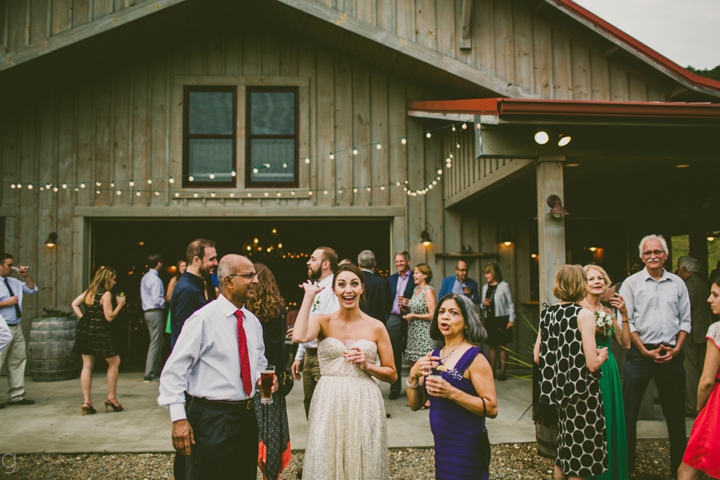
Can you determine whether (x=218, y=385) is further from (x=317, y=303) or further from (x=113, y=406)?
(x=113, y=406)

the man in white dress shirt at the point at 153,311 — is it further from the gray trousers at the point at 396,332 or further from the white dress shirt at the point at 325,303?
the white dress shirt at the point at 325,303

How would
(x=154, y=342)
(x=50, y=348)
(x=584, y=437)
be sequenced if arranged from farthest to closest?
(x=154, y=342)
(x=50, y=348)
(x=584, y=437)

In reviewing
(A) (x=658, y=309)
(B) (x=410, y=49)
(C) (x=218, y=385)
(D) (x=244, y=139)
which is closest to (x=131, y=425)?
(C) (x=218, y=385)

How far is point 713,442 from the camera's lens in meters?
3.05

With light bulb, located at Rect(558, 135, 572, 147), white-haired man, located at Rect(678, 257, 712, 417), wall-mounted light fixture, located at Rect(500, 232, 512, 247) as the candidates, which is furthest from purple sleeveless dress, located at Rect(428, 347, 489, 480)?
wall-mounted light fixture, located at Rect(500, 232, 512, 247)

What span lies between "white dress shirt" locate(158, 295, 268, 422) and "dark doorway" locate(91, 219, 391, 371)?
31.4 feet

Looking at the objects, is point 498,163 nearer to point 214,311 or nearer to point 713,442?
point 713,442

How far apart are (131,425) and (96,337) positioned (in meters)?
1.16

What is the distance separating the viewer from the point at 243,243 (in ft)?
44.8

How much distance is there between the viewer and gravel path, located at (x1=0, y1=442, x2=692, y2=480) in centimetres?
430

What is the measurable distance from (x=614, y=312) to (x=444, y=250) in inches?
176

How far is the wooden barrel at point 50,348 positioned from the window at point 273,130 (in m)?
3.92

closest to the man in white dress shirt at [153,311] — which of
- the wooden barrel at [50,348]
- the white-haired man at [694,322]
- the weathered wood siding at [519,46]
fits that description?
the wooden barrel at [50,348]

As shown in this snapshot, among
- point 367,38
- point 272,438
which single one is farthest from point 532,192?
point 272,438
